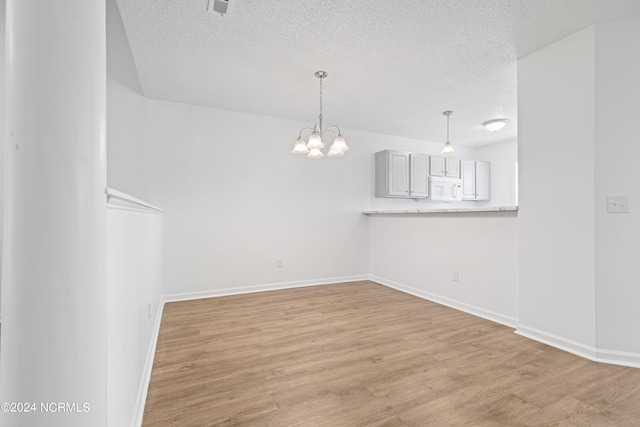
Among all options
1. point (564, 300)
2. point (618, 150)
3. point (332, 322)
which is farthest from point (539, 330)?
point (332, 322)

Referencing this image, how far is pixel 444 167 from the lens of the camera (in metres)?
5.14

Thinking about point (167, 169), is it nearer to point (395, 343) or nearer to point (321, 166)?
point (321, 166)

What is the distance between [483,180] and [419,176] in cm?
172

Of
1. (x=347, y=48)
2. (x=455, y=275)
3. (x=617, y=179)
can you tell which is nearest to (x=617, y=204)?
(x=617, y=179)

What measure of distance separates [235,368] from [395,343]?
47.6 inches

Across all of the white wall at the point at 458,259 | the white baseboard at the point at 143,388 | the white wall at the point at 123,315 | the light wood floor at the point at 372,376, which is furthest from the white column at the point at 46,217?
the white wall at the point at 458,259

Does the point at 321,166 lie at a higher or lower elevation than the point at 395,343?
higher

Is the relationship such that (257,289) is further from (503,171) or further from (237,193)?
(503,171)

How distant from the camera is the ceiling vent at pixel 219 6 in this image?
1.83 m

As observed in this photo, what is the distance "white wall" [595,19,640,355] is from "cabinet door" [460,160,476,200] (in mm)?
3414

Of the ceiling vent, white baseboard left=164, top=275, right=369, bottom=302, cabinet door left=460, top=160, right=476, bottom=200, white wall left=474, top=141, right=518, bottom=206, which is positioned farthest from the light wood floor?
white wall left=474, top=141, right=518, bottom=206

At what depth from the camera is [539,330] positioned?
2309mm

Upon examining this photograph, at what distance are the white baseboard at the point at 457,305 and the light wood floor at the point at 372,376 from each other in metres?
0.12

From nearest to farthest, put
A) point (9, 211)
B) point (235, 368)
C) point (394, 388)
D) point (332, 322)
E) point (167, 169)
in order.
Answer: point (9, 211) → point (394, 388) → point (235, 368) → point (332, 322) → point (167, 169)
